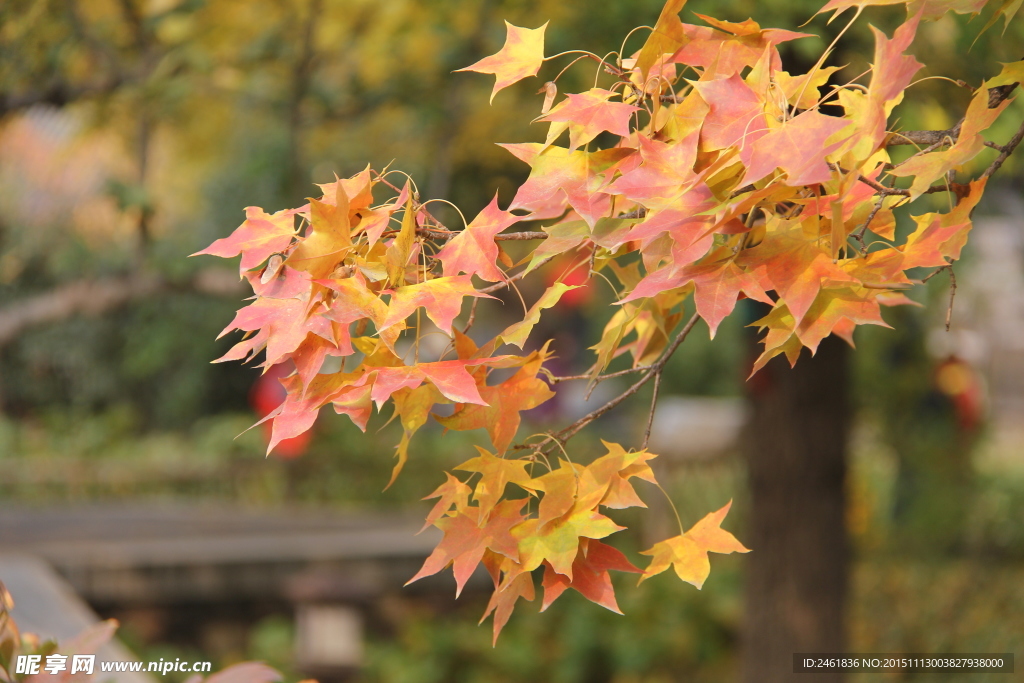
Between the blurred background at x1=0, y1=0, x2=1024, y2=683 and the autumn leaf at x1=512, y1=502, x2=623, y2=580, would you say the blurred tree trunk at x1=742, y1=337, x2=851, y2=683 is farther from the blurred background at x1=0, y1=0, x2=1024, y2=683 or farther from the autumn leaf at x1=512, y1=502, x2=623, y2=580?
the autumn leaf at x1=512, y1=502, x2=623, y2=580

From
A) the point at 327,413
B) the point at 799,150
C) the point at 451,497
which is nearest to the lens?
the point at 799,150

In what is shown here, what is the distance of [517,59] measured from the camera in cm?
90

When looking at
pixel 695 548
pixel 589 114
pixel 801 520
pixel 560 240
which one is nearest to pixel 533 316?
pixel 560 240

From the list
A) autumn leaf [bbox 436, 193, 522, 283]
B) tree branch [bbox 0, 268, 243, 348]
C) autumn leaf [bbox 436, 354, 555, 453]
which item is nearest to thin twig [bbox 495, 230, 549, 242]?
autumn leaf [bbox 436, 193, 522, 283]

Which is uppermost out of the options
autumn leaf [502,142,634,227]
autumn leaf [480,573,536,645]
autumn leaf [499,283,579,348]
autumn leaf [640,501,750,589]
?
autumn leaf [502,142,634,227]

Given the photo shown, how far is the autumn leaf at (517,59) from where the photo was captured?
2.93 feet

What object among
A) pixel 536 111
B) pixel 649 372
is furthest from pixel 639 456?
pixel 536 111

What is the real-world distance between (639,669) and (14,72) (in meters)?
3.85

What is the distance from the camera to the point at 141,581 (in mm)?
4297

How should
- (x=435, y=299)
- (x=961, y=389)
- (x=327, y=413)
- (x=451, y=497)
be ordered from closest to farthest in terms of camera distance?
(x=435, y=299), (x=451, y=497), (x=961, y=389), (x=327, y=413)

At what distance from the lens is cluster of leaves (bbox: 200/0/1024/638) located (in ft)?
2.35

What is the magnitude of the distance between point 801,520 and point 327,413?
15.5ft

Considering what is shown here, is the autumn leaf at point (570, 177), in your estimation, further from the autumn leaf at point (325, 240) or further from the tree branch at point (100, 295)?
the tree branch at point (100, 295)

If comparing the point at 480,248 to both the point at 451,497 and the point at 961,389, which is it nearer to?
the point at 451,497
